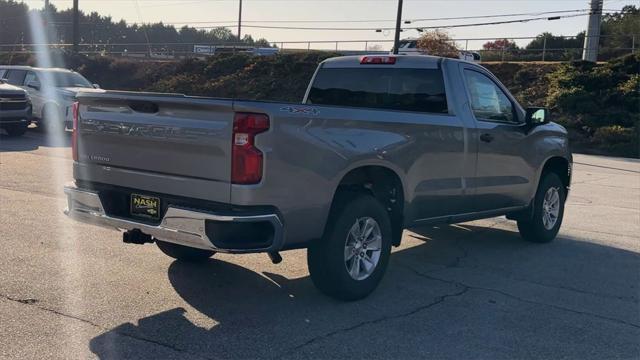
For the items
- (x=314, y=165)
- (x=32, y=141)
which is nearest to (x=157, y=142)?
(x=314, y=165)

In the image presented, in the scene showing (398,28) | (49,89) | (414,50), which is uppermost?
(398,28)

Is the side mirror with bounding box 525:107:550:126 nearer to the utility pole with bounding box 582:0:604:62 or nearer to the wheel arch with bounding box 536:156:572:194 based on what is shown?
the wheel arch with bounding box 536:156:572:194

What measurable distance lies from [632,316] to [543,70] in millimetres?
30595

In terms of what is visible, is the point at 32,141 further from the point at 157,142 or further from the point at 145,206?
the point at 157,142

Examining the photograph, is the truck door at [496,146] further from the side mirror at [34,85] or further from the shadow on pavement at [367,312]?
the side mirror at [34,85]

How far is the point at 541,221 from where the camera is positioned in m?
8.02

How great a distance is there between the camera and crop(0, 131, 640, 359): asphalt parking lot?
454 centimetres

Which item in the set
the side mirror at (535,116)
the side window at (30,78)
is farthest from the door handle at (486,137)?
the side window at (30,78)

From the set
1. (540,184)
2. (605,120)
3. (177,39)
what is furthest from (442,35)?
(177,39)

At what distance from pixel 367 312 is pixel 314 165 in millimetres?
1280

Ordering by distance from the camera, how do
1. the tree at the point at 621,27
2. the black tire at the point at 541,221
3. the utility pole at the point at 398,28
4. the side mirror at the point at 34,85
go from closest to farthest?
the black tire at the point at 541,221 → the side mirror at the point at 34,85 → the utility pole at the point at 398,28 → the tree at the point at 621,27

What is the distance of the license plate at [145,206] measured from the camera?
16.5ft

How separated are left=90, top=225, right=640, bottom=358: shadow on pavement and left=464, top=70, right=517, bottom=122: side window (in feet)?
5.17

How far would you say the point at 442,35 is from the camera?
4056 centimetres
